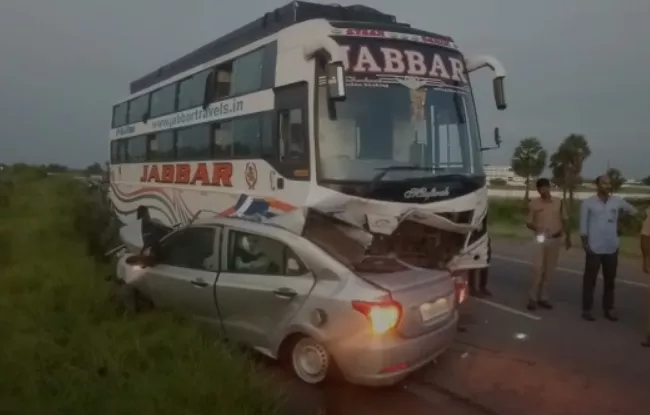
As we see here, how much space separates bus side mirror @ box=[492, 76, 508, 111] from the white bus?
0.5 inches

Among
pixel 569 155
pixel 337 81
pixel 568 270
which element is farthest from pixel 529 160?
pixel 337 81

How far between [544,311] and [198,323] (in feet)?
16.6

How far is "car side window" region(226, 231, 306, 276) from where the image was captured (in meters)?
6.07

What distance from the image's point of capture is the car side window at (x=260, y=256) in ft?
19.9

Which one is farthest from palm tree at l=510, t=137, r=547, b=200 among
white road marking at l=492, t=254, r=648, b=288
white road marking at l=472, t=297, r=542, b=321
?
white road marking at l=472, t=297, r=542, b=321

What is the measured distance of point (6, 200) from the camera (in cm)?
2536

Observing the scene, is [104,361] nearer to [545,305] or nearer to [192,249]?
[192,249]

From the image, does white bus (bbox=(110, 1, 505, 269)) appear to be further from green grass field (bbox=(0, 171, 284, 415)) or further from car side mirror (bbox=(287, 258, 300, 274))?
green grass field (bbox=(0, 171, 284, 415))

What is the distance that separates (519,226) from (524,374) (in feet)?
87.2

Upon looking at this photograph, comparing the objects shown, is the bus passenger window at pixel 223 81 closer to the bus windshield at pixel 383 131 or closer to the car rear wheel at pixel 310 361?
the bus windshield at pixel 383 131

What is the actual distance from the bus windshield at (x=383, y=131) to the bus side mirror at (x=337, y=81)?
486 millimetres

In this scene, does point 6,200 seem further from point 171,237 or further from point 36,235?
point 171,237

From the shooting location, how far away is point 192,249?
7.00 meters

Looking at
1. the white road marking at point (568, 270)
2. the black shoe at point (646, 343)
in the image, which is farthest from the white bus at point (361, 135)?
the white road marking at point (568, 270)
